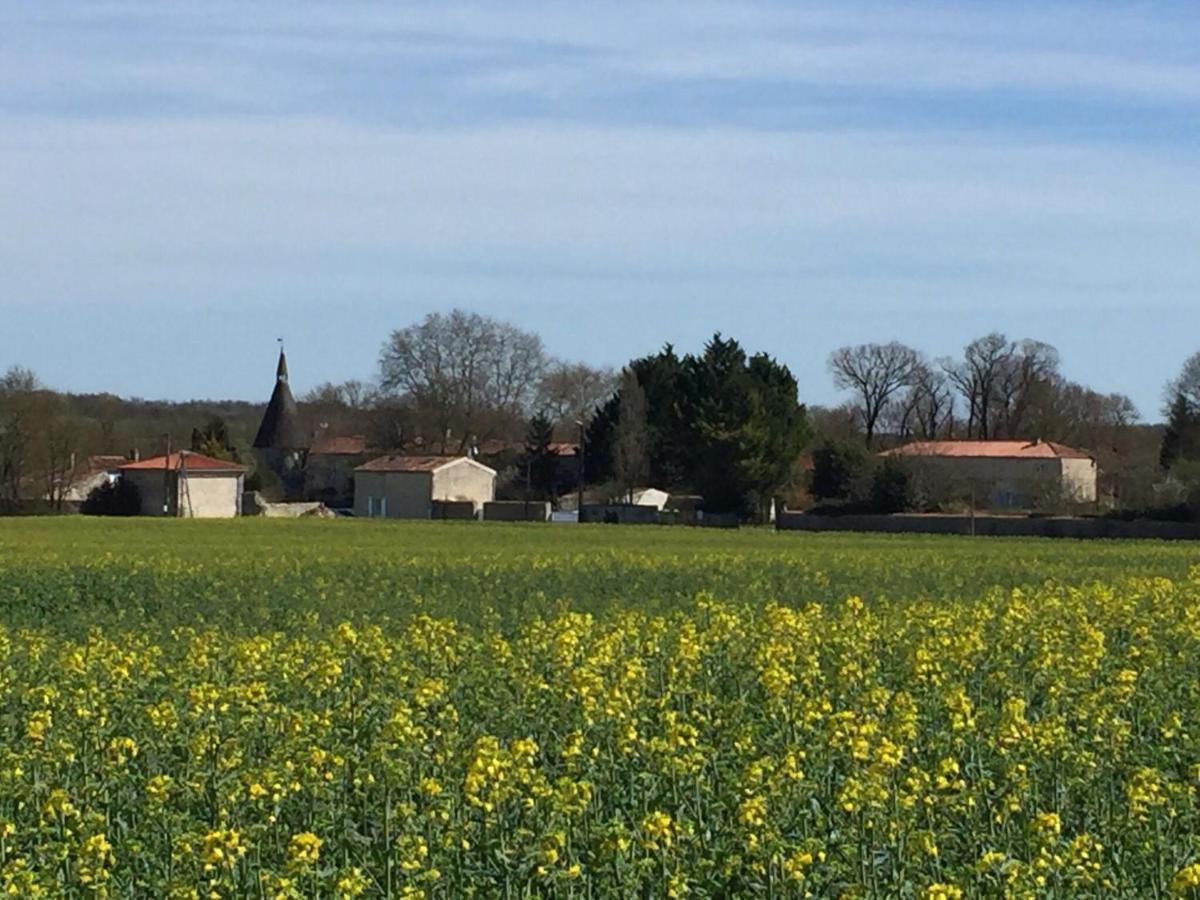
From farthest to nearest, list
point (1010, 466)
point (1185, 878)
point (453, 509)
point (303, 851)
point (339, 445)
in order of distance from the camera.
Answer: point (339, 445), point (1010, 466), point (453, 509), point (303, 851), point (1185, 878)

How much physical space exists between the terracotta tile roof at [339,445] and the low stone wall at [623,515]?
43.1 meters

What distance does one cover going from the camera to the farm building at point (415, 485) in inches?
4555

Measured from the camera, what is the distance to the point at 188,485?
11294 cm

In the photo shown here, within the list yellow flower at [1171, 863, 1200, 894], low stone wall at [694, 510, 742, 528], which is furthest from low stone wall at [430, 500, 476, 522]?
yellow flower at [1171, 863, 1200, 894]

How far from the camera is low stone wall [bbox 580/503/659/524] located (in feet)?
337

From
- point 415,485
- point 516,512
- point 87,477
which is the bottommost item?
point 516,512

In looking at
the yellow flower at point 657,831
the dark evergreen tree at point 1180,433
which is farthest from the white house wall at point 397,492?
the yellow flower at point 657,831

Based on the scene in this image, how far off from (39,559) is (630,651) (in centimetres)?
3022

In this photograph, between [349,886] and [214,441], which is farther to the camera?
[214,441]

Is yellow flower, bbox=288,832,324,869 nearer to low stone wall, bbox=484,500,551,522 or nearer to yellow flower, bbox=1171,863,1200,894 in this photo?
yellow flower, bbox=1171,863,1200,894

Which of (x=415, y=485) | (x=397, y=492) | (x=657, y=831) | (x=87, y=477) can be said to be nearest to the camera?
(x=657, y=831)

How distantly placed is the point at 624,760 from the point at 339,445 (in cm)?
13868

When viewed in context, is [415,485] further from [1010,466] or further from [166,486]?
[1010,466]

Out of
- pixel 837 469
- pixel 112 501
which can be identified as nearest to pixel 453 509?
pixel 112 501
